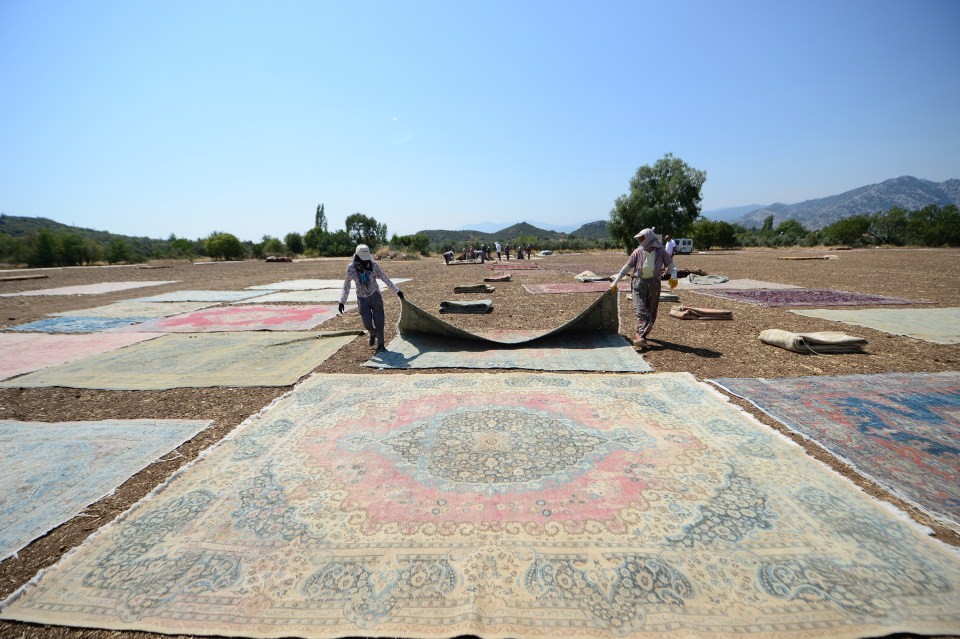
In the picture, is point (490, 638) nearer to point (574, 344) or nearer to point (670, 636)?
point (670, 636)

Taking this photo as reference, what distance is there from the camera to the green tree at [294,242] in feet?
161

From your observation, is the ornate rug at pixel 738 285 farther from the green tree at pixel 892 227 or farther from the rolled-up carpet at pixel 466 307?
the green tree at pixel 892 227

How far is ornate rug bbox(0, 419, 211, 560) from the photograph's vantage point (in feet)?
7.66

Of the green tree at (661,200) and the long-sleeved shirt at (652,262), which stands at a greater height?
the green tree at (661,200)

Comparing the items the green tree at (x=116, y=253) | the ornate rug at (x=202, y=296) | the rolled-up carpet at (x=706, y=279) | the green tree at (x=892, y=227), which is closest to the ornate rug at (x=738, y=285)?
the rolled-up carpet at (x=706, y=279)

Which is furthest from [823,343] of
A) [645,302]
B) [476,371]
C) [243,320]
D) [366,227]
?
[366,227]

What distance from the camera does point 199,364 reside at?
17.1ft

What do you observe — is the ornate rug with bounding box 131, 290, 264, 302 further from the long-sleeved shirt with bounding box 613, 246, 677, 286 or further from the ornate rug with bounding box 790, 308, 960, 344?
the ornate rug with bounding box 790, 308, 960, 344

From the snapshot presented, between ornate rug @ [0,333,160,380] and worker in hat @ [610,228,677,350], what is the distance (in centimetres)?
780

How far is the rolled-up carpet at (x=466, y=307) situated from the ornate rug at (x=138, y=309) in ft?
19.8

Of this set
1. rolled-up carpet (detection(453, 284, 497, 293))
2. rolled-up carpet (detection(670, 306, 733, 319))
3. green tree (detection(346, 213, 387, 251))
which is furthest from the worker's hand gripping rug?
green tree (detection(346, 213, 387, 251))

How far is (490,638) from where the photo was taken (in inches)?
63.0

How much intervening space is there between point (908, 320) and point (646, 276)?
16.6 ft

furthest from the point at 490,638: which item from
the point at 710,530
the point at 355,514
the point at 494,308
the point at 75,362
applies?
the point at 494,308
